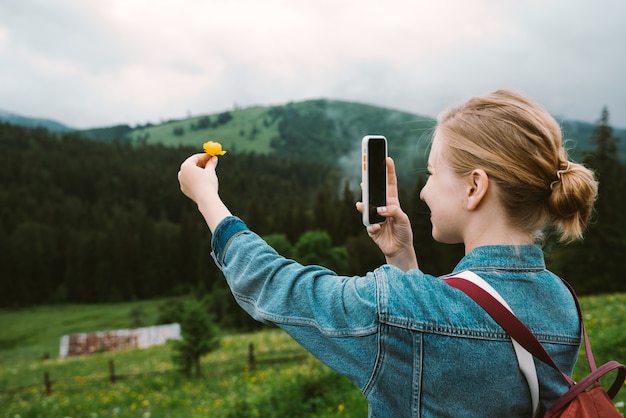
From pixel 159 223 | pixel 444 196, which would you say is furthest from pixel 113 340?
pixel 159 223

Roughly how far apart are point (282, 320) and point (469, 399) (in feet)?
1.84

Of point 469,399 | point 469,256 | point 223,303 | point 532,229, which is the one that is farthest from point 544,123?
point 223,303

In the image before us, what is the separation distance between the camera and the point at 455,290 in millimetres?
1309

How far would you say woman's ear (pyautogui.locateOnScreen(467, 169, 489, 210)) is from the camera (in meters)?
1.47

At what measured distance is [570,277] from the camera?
128 ft

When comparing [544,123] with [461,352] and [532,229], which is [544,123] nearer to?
[532,229]

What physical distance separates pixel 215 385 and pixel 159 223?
316 feet

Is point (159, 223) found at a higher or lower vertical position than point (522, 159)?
lower

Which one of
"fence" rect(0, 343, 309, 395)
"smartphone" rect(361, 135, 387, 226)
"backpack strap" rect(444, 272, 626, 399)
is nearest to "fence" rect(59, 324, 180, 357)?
"fence" rect(0, 343, 309, 395)

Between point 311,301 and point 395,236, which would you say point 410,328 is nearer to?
point 311,301

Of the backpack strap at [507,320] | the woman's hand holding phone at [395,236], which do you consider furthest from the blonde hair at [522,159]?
the woman's hand holding phone at [395,236]

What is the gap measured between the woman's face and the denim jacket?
209 mm

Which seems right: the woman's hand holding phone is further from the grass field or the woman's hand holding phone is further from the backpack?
the grass field

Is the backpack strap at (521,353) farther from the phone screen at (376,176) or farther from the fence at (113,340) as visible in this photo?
the fence at (113,340)
